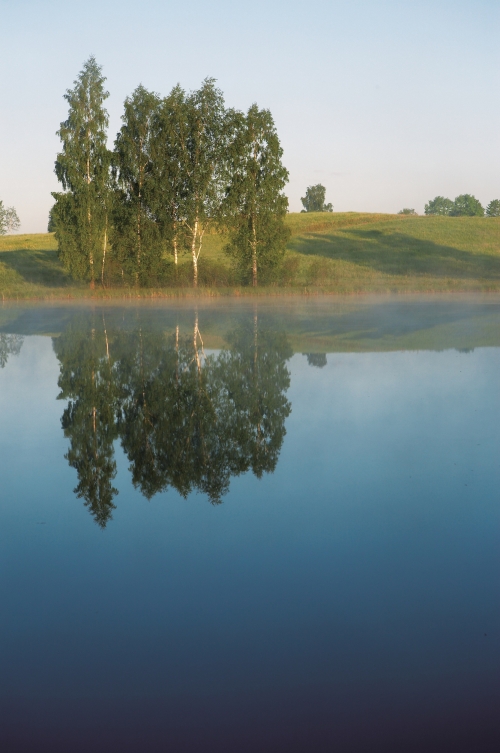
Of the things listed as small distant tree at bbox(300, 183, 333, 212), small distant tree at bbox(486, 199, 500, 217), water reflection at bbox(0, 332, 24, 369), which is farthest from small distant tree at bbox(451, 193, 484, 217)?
water reflection at bbox(0, 332, 24, 369)

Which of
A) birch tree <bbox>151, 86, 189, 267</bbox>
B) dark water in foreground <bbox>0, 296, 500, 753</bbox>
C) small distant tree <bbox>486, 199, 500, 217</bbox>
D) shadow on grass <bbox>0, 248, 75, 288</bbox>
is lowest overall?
dark water in foreground <bbox>0, 296, 500, 753</bbox>

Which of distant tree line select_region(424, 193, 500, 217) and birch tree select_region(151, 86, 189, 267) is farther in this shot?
distant tree line select_region(424, 193, 500, 217)

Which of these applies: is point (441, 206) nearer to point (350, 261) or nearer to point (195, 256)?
point (350, 261)

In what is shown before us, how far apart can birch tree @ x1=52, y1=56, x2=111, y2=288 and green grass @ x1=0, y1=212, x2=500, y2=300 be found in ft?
6.55

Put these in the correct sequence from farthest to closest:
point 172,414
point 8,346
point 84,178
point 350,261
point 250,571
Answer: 1. point 350,261
2. point 84,178
3. point 8,346
4. point 172,414
5. point 250,571

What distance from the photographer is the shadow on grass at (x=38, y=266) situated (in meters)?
46.0

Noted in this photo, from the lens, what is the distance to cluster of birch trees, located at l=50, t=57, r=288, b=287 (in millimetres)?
38062

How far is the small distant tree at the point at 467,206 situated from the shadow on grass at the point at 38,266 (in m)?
113

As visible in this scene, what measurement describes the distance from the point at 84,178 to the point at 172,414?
32.7 meters

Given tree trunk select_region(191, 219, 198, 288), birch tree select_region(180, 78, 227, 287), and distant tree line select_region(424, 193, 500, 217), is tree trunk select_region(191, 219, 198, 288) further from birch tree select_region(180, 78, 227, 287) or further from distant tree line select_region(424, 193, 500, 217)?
distant tree line select_region(424, 193, 500, 217)

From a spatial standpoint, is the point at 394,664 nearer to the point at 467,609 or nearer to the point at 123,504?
the point at 467,609

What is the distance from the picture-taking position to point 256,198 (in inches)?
1526

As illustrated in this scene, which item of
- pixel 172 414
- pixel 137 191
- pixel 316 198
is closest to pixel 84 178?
pixel 137 191

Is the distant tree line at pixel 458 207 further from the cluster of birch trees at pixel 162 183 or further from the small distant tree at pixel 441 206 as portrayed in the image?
the cluster of birch trees at pixel 162 183
